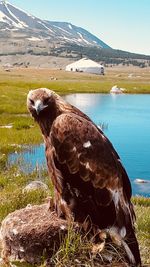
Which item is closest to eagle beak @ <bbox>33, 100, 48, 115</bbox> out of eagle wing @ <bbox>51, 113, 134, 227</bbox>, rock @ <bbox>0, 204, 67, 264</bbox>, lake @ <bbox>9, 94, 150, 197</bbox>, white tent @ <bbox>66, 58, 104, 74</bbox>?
eagle wing @ <bbox>51, 113, 134, 227</bbox>

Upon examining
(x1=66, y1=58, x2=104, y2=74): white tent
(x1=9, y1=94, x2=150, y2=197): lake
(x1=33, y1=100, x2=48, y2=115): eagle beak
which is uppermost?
(x1=33, y1=100, x2=48, y2=115): eagle beak

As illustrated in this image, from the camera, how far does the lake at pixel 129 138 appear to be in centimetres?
2403

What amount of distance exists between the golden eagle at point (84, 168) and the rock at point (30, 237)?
0.35 m

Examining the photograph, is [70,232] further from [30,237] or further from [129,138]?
[129,138]

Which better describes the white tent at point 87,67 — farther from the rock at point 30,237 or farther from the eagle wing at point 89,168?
the eagle wing at point 89,168

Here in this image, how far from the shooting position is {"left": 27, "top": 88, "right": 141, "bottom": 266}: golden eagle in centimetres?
674

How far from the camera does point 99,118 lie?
4459 cm

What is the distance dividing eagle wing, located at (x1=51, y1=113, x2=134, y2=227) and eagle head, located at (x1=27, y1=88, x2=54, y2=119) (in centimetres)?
27

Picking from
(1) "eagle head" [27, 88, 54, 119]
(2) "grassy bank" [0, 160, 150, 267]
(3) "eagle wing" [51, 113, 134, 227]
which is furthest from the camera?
(2) "grassy bank" [0, 160, 150, 267]

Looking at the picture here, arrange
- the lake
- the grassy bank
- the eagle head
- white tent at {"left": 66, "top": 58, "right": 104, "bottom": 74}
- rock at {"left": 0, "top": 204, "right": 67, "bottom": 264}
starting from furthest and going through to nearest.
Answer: white tent at {"left": 66, "top": 58, "right": 104, "bottom": 74}, the lake, rock at {"left": 0, "top": 204, "right": 67, "bottom": 264}, the grassy bank, the eagle head

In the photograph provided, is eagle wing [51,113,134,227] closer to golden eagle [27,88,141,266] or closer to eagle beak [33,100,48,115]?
golden eagle [27,88,141,266]

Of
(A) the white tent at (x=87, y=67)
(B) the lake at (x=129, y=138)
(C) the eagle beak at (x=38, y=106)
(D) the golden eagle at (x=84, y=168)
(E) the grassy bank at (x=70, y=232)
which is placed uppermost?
(C) the eagle beak at (x=38, y=106)

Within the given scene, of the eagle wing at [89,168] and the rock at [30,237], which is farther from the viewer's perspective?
the rock at [30,237]

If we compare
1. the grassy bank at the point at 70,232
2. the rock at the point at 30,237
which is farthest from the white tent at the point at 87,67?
the rock at the point at 30,237
